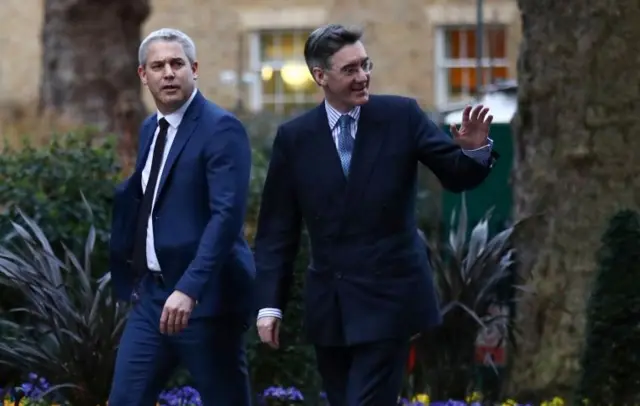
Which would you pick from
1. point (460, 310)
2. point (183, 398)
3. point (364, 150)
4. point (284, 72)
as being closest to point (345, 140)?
point (364, 150)

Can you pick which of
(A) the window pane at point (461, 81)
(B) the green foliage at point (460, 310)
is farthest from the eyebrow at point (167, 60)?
(A) the window pane at point (461, 81)

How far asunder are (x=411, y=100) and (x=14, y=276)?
2.30 metres

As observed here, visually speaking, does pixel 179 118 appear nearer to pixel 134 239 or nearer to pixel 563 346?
pixel 134 239

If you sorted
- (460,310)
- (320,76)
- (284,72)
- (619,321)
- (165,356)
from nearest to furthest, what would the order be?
1. (320,76)
2. (165,356)
3. (619,321)
4. (460,310)
5. (284,72)

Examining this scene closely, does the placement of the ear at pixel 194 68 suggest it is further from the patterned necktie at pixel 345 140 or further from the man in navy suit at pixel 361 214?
the patterned necktie at pixel 345 140

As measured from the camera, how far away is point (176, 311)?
18.1ft

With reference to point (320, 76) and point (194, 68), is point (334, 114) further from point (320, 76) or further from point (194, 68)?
point (194, 68)

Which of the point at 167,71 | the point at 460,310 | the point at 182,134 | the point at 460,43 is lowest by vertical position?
the point at 460,310

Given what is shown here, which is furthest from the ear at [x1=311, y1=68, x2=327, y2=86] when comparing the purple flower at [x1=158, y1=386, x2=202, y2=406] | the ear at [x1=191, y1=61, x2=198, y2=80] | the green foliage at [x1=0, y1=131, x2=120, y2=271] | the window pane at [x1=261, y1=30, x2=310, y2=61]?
the window pane at [x1=261, y1=30, x2=310, y2=61]

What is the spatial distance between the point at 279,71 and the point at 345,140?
2328cm

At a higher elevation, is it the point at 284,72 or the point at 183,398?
the point at 284,72

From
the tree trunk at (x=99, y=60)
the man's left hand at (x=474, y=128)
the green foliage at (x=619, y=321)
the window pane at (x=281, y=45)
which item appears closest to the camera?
the man's left hand at (x=474, y=128)

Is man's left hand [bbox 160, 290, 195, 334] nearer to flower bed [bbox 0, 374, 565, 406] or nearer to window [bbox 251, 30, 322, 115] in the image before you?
flower bed [bbox 0, 374, 565, 406]

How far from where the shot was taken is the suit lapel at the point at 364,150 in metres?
5.64
